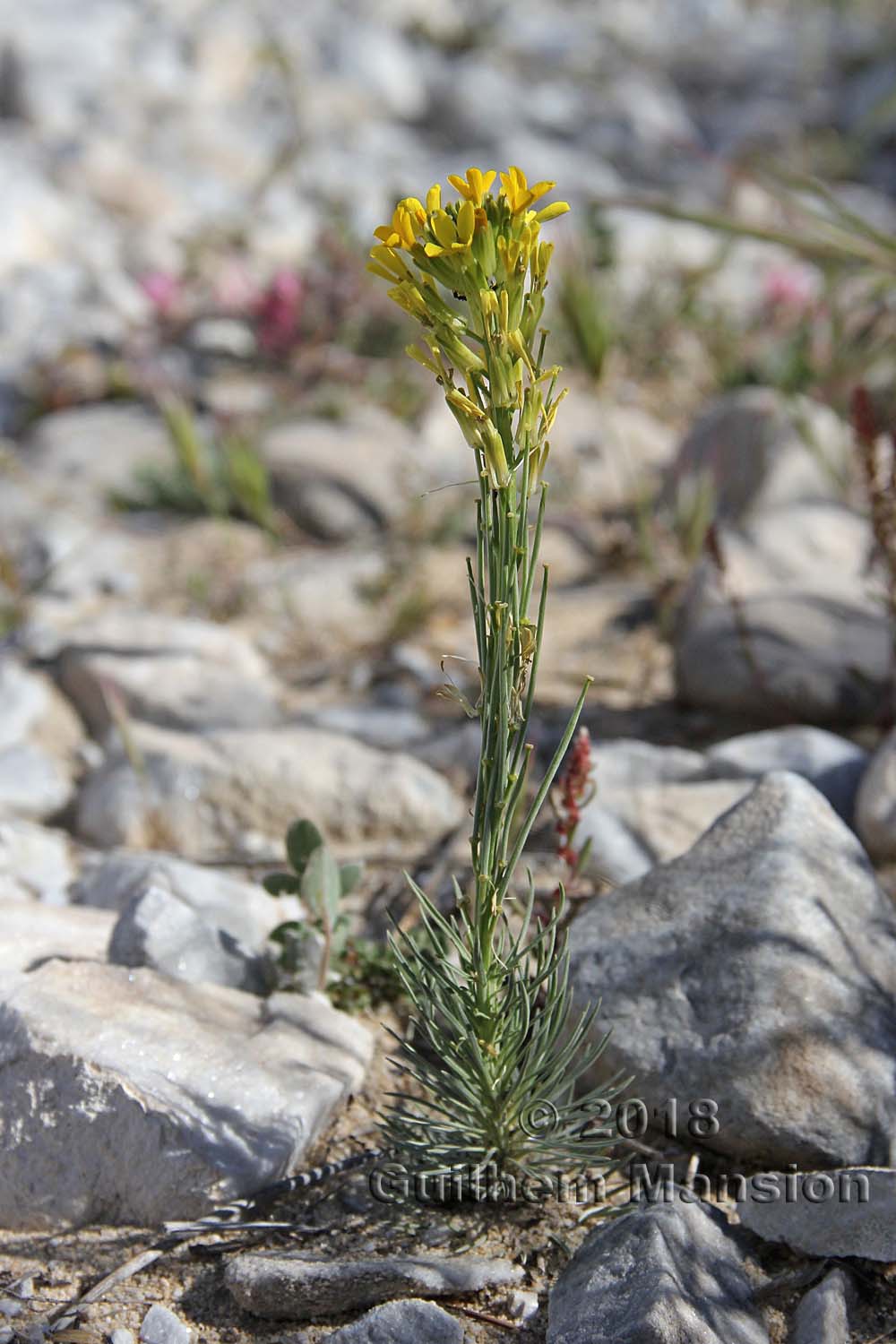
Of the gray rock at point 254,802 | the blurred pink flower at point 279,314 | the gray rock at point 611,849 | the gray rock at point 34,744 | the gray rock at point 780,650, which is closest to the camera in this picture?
the gray rock at point 611,849

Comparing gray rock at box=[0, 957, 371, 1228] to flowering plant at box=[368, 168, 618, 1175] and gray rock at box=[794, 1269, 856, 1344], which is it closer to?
flowering plant at box=[368, 168, 618, 1175]

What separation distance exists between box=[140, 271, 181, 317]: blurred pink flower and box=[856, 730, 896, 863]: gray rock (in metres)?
4.43

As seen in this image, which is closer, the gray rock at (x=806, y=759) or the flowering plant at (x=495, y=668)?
the flowering plant at (x=495, y=668)

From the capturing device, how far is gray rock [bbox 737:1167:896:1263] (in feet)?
5.52

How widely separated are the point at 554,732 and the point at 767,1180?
1.60 metres

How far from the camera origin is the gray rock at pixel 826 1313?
1.61m

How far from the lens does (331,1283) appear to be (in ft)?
5.45

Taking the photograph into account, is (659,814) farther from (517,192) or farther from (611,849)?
(517,192)

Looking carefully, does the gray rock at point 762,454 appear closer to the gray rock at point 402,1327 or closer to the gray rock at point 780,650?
the gray rock at point 780,650

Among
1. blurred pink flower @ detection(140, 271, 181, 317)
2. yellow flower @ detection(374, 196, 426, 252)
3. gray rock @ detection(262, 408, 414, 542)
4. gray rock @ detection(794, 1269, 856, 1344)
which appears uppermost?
blurred pink flower @ detection(140, 271, 181, 317)

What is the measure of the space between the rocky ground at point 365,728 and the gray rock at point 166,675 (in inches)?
0.6

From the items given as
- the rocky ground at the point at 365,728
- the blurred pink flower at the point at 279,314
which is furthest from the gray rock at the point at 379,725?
the blurred pink flower at the point at 279,314

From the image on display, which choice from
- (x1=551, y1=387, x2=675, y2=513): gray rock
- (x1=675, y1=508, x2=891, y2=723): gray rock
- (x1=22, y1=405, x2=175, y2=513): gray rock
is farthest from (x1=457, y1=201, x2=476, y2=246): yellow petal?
(x1=22, y1=405, x2=175, y2=513): gray rock

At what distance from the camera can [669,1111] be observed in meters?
1.96
